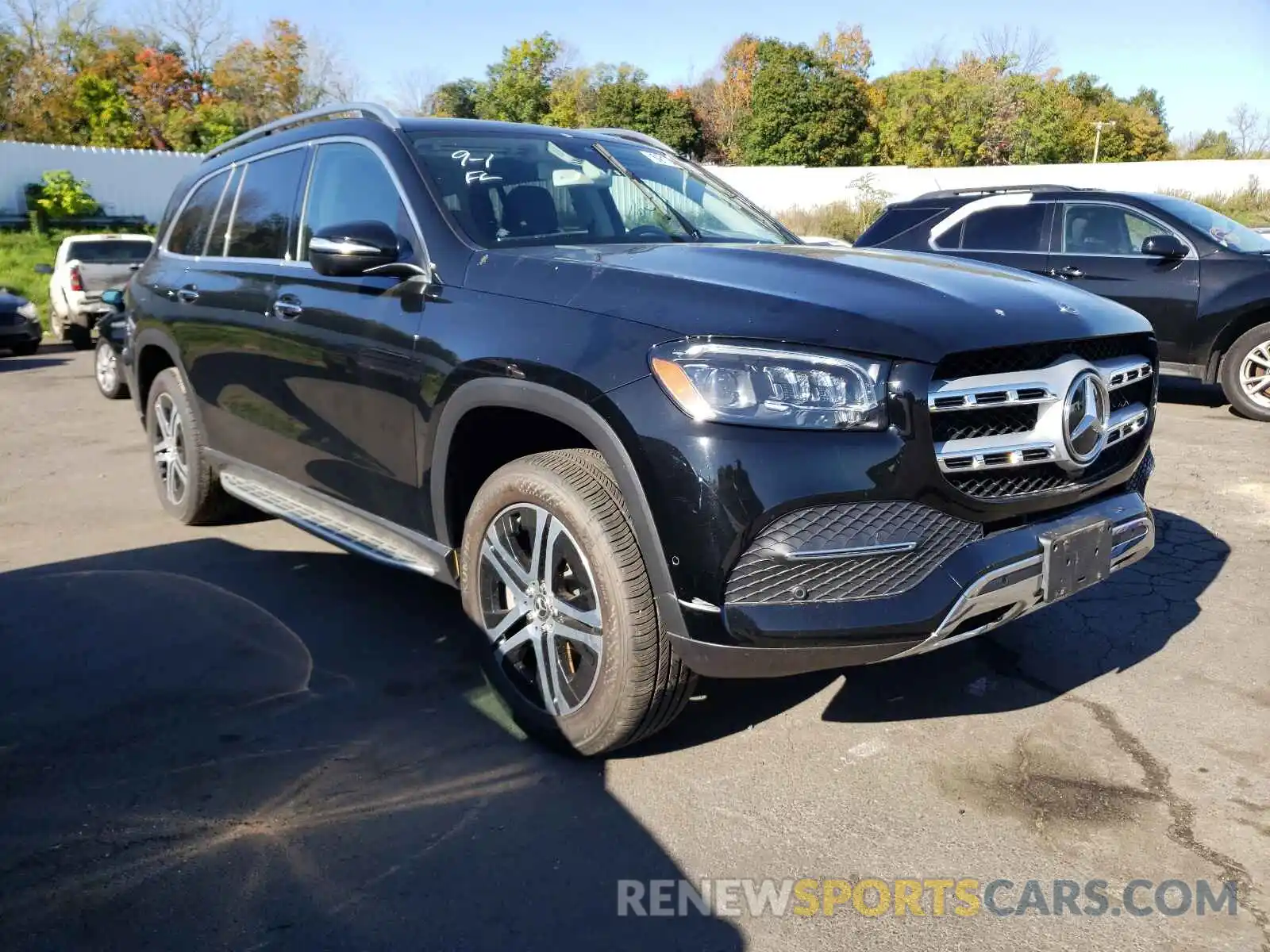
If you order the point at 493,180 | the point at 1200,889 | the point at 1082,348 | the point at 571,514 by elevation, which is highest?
the point at 493,180

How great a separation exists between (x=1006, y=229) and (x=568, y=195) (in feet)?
22.2

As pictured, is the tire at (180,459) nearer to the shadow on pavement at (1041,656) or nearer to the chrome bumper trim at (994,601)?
the shadow on pavement at (1041,656)

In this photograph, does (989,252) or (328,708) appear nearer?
(328,708)

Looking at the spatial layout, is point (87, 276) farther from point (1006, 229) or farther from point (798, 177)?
point (798, 177)

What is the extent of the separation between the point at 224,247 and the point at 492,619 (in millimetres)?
2584

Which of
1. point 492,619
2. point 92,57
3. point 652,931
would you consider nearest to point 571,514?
point 492,619

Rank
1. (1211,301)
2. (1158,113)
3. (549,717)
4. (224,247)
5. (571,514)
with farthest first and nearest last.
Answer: (1158,113), (1211,301), (224,247), (549,717), (571,514)

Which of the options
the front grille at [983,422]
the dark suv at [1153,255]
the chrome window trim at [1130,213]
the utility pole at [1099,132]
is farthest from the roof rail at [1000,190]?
the utility pole at [1099,132]

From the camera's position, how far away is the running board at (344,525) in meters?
3.63

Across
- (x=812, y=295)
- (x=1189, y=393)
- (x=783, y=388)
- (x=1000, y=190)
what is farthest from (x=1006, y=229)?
(x=783, y=388)

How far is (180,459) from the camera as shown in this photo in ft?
18.5

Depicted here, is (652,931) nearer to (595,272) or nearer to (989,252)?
(595,272)

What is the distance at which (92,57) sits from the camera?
46.2 m

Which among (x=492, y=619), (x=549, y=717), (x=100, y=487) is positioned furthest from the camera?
(x=100, y=487)
